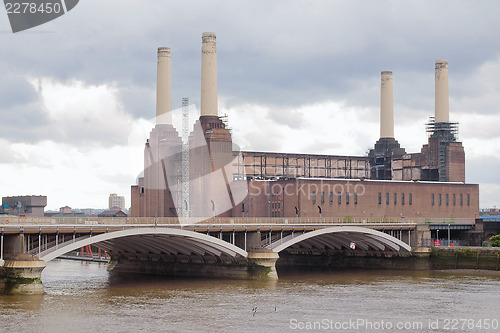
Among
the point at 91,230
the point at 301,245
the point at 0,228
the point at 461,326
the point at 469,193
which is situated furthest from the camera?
the point at 469,193

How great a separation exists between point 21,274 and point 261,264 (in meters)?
24.5

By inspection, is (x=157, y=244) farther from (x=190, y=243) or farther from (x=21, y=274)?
(x=21, y=274)

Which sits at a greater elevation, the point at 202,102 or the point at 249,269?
the point at 202,102

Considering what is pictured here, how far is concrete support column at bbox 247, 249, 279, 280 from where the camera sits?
76.1 metres

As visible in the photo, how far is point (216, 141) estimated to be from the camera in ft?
386

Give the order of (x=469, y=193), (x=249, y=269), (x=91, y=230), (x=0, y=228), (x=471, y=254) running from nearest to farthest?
(x=0, y=228), (x=91, y=230), (x=249, y=269), (x=471, y=254), (x=469, y=193)

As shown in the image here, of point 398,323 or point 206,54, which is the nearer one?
point 398,323

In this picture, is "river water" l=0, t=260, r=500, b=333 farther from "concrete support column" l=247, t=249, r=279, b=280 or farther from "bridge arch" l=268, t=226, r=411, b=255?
"bridge arch" l=268, t=226, r=411, b=255

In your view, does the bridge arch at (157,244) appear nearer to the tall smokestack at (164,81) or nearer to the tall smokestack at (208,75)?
the tall smokestack at (208,75)

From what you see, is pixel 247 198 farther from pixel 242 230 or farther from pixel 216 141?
pixel 242 230

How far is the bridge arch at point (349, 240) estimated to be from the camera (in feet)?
270

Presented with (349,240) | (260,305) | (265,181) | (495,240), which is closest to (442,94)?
(265,181)

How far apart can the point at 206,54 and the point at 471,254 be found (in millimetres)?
49218

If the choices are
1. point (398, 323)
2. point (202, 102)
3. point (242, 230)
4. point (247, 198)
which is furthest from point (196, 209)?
point (398, 323)
